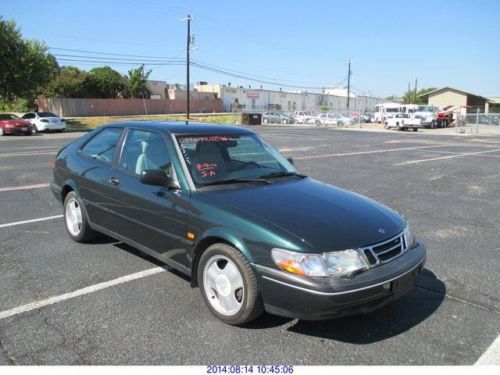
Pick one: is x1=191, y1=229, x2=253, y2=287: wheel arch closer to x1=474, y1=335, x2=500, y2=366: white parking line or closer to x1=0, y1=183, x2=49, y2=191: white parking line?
x1=474, y1=335, x2=500, y2=366: white parking line

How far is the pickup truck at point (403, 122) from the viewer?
41.1m

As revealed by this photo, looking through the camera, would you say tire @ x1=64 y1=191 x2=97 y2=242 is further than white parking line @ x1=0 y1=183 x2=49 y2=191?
No

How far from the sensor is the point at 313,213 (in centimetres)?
361

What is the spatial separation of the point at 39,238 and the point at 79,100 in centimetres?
6070

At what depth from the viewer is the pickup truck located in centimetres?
4112

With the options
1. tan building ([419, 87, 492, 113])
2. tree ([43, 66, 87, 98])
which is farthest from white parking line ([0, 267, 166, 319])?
tan building ([419, 87, 492, 113])

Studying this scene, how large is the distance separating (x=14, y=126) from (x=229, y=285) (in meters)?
29.6

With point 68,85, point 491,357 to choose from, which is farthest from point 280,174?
point 68,85

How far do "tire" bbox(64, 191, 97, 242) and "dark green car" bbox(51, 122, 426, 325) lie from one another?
50mm

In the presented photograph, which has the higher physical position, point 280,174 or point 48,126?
point 280,174

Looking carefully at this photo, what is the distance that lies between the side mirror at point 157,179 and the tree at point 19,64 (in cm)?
3844

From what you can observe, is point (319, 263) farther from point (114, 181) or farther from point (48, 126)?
point (48, 126)

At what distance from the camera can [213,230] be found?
11.7 ft

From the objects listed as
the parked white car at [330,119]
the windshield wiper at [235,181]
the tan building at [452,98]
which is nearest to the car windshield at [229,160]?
the windshield wiper at [235,181]
